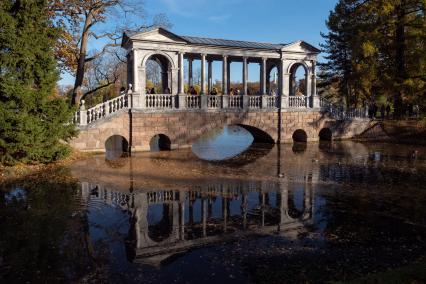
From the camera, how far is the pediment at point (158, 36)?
18.9 meters

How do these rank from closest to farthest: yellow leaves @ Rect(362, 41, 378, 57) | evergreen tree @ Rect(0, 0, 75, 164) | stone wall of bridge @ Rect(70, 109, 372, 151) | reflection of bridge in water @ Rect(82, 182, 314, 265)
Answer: reflection of bridge in water @ Rect(82, 182, 314, 265), evergreen tree @ Rect(0, 0, 75, 164), stone wall of bridge @ Rect(70, 109, 372, 151), yellow leaves @ Rect(362, 41, 378, 57)

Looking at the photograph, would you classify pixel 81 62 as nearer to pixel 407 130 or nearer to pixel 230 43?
pixel 230 43

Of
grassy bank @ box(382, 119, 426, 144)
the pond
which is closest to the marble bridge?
grassy bank @ box(382, 119, 426, 144)

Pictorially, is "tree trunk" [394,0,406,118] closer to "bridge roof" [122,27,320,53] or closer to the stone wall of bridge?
the stone wall of bridge

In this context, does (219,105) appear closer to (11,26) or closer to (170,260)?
(11,26)

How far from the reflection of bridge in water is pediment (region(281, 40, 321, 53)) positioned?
1394 centimetres

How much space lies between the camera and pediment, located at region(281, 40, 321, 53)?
23.3 meters

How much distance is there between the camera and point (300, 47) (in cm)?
2366

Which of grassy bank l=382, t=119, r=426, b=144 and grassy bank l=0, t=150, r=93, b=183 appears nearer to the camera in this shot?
grassy bank l=0, t=150, r=93, b=183

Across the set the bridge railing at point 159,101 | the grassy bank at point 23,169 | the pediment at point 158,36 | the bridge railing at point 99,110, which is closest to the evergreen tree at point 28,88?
the grassy bank at point 23,169

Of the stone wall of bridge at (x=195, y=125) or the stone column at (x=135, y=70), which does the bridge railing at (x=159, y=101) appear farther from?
the stone column at (x=135, y=70)

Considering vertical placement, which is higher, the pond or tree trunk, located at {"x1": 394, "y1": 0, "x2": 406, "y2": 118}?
tree trunk, located at {"x1": 394, "y1": 0, "x2": 406, "y2": 118}

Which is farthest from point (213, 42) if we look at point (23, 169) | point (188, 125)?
point (23, 169)

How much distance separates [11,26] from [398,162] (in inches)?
645
